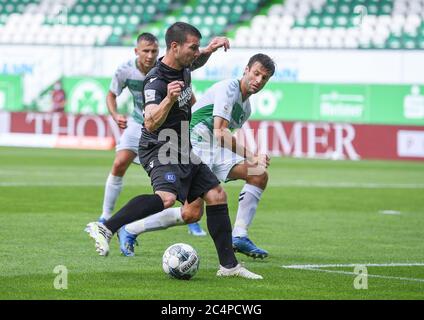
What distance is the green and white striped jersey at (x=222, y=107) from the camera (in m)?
9.59


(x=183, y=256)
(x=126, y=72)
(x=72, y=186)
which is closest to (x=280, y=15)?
(x=72, y=186)

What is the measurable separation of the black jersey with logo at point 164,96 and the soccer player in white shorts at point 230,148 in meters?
0.78

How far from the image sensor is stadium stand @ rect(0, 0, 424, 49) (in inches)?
1326

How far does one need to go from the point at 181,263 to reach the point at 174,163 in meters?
0.87

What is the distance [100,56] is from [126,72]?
899 inches

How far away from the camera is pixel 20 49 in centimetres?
3578

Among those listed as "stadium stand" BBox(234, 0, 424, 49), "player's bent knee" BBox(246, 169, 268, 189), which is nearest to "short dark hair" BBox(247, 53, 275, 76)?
"player's bent knee" BBox(246, 169, 268, 189)

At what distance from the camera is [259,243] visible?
36.6 ft

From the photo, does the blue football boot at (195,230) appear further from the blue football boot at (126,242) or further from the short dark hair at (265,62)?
the short dark hair at (265,62)

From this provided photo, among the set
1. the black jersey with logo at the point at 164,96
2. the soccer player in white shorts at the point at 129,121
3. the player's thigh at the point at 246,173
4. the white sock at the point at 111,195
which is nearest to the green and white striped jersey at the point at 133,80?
the soccer player in white shorts at the point at 129,121

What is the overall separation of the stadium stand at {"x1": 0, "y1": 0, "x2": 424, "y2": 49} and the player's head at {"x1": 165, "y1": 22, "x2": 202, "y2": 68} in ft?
81.5

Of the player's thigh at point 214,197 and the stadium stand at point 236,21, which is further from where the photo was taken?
the stadium stand at point 236,21

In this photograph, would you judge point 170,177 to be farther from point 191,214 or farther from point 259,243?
point 259,243

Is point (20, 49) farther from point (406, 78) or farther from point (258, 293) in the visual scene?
point (258, 293)
